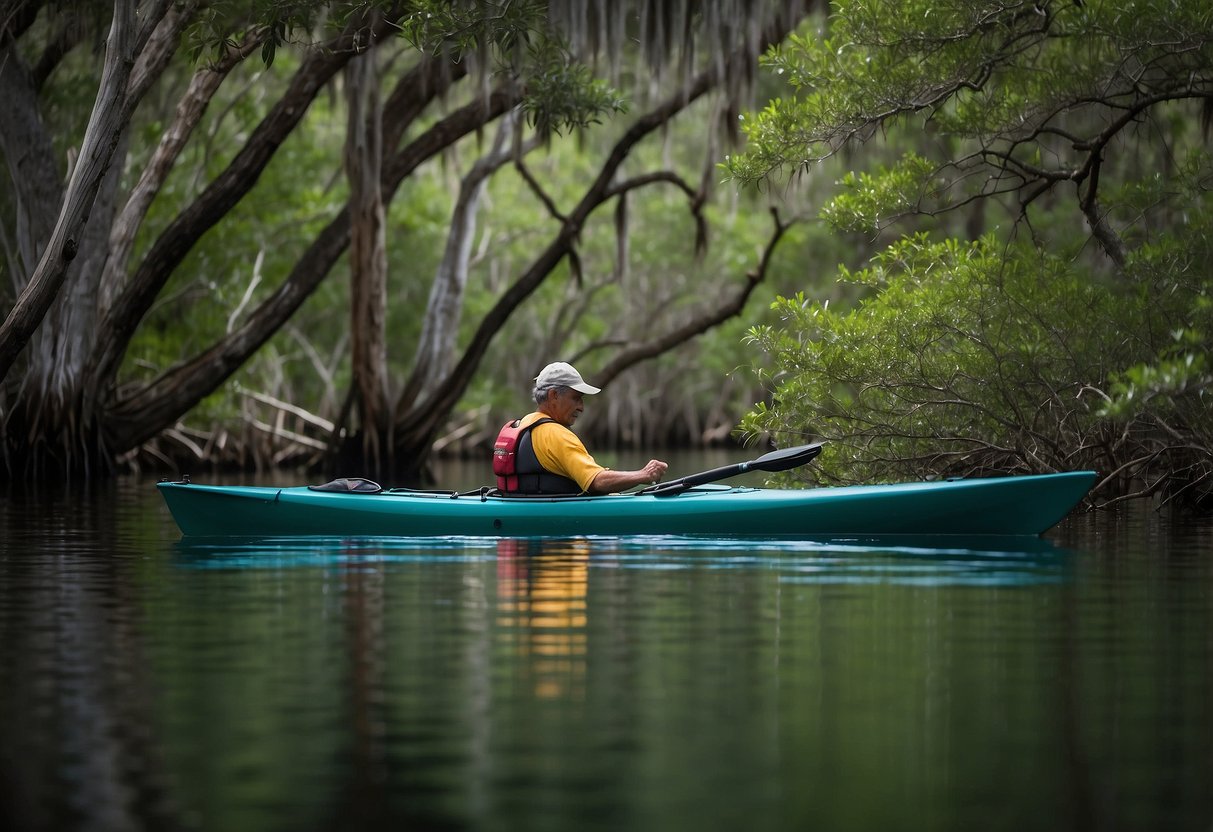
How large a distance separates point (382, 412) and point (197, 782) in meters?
16.8

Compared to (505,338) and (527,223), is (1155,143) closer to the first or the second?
(527,223)

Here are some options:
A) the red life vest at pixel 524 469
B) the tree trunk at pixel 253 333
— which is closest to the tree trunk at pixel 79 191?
the red life vest at pixel 524 469

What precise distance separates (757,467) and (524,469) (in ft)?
4.56

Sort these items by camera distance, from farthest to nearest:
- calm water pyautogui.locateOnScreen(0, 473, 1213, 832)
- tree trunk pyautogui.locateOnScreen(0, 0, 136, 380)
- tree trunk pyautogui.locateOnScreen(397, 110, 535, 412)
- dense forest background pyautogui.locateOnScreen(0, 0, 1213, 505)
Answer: tree trunk pyautogui.locateOnScreen(397, 110, 535, 412) < tree trunk pyautogui.locateOnScreen(0, 0, 136, 380) < dense forest background pyautogui.locateOnScreen(0, 0, 1213, 505) < calm water pyautogui.locateOnScreen(0, 473, 1213, 832)

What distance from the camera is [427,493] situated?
37.4 ft

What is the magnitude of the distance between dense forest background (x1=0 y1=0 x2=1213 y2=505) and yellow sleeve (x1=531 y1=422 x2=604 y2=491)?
216 centimetres

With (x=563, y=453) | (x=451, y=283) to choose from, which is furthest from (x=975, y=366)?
(x=451, y=283)

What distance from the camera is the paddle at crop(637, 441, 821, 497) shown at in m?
10.7

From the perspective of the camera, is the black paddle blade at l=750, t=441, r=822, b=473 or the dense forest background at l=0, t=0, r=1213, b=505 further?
the dense forest background at l=0, t=0, r=1213, b=505

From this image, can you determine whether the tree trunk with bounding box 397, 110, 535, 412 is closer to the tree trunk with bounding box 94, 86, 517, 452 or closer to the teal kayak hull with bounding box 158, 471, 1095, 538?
the tree trunk with bounding box 94, 86, 517, 452

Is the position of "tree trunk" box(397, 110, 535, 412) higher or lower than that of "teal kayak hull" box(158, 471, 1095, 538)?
higher

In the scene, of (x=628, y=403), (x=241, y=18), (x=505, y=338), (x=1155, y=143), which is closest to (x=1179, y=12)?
(x=241, y=18)

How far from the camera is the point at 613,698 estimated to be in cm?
514

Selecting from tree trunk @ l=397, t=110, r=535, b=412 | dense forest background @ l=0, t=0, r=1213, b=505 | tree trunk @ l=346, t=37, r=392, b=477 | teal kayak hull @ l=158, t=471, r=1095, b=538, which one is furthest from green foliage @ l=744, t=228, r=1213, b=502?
tree trunk @ l=397, t=110, r=535, b=412
